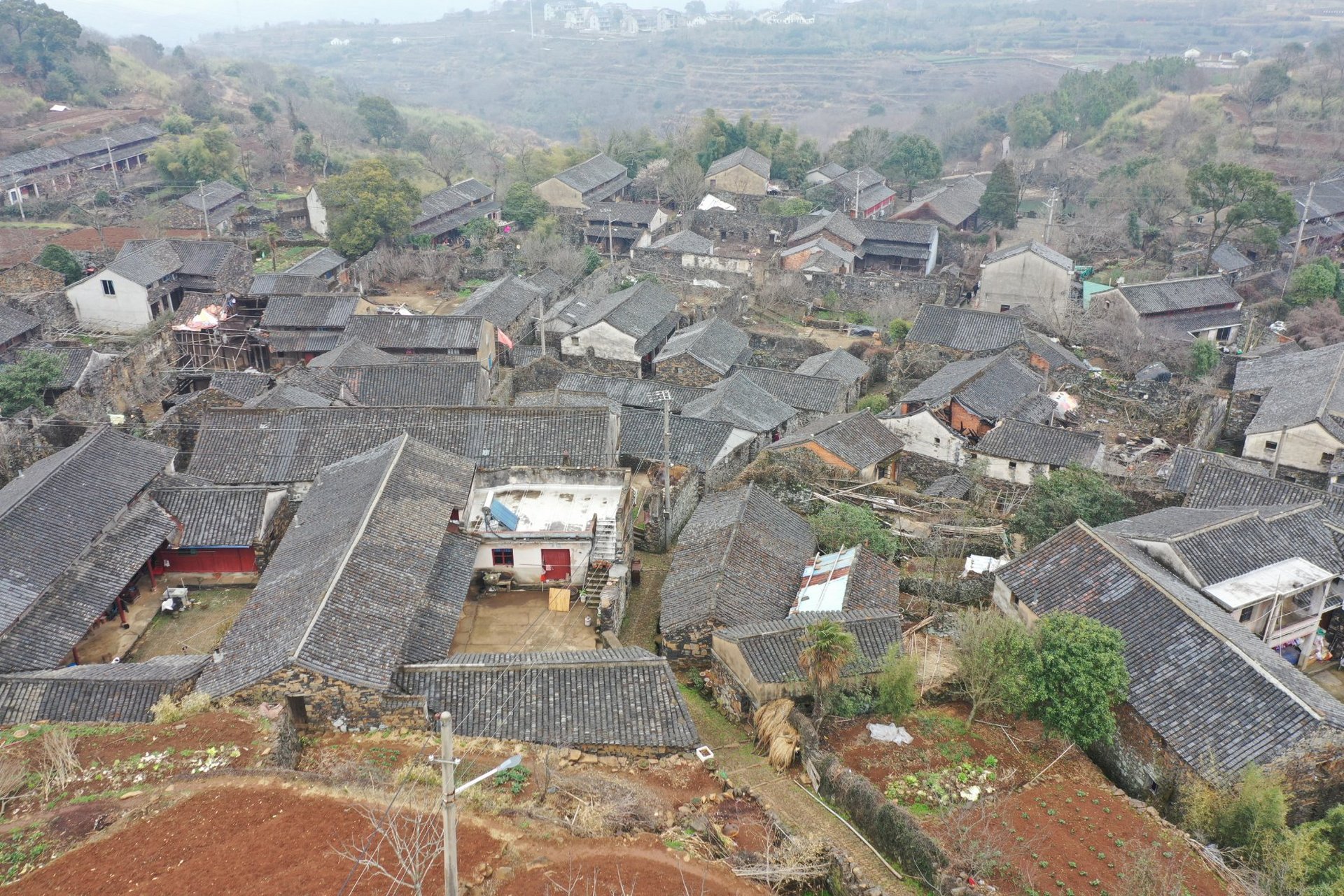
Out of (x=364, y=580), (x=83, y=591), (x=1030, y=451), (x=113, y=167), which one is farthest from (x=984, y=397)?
(x=113, y=167)

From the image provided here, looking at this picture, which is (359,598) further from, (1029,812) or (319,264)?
(319,264)

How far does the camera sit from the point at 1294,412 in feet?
93.3

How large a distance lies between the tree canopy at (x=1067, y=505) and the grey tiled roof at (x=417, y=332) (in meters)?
20.9

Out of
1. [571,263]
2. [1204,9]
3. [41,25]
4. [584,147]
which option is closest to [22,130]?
[41,25]

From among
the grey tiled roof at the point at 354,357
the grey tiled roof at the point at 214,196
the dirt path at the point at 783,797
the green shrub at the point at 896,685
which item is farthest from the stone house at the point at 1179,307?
the grey tiled roof at the point at 214,196

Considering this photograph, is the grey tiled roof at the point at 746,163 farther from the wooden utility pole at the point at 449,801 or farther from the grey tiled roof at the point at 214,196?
the wooden utility pole at the point at 449,801

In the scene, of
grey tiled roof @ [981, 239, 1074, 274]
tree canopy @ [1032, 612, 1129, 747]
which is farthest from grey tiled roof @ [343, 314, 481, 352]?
tree canopy @ [1032, 612, 1129, 747]

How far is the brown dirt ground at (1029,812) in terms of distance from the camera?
13.3 m

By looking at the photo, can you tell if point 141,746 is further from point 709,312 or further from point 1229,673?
point 709,312

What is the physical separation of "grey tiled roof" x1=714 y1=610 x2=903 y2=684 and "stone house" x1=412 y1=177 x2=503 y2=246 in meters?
38.1

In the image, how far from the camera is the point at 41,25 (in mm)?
69000

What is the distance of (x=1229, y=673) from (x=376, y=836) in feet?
46.3

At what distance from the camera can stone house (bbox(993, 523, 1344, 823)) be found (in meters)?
15.1

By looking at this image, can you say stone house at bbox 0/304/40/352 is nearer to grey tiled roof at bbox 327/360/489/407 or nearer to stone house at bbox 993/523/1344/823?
grey tiled roof at bbox 327/360/489/407
